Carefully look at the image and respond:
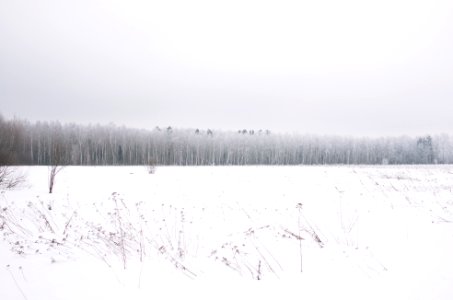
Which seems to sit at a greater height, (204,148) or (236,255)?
(204,148)

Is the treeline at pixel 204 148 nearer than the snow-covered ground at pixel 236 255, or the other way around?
the snow-covered ground at pixel 236 255

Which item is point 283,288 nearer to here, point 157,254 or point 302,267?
point 302,267

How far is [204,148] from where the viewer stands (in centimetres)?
7350

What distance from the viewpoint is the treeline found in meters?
59.2

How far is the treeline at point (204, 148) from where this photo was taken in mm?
59156

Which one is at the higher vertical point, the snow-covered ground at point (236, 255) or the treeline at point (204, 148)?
the treeline at point (204, 148)

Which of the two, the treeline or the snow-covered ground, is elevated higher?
the treeline

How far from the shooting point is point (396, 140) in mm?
99438

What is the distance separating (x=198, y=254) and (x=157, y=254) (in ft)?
2.87

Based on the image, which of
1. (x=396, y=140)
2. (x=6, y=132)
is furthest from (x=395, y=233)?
(x=396, y=140)

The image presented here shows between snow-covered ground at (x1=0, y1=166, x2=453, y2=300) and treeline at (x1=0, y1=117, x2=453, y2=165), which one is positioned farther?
treeline at (x1=0, y1=117, x2=453, y2=165)

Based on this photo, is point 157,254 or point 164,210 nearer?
point 157,254

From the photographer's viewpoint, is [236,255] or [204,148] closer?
[236,255]

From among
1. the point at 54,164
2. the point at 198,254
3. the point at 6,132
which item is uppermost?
the point at 6,132
